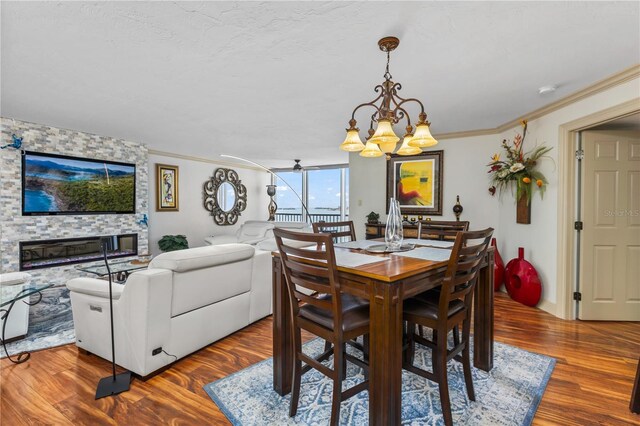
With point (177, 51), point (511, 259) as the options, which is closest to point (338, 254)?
point (177, 51)

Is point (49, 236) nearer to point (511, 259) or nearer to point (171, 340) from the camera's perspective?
point (171, 340)

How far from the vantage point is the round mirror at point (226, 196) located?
7.50 meters

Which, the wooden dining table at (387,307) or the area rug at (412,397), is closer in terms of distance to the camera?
the wooden dining table at (387,307)

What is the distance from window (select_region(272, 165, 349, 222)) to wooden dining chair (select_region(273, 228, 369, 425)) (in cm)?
648

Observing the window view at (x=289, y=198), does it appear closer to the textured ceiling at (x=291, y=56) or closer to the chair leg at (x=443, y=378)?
the textured ceiling at (x=291, y=56)

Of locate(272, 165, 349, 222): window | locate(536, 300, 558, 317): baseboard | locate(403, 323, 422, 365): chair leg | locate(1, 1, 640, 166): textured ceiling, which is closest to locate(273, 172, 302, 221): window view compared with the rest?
locate(272, 165, 349, 222): window

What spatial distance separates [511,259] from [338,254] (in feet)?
11.0

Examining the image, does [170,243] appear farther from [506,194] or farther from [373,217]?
[506,194]

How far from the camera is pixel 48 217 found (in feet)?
13.7

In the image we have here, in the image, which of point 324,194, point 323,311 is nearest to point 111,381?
point 323,311

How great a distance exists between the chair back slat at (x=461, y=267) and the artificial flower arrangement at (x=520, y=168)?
7.86 ft

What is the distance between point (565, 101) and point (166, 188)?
659 centimetres

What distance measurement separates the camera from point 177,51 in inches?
85.4

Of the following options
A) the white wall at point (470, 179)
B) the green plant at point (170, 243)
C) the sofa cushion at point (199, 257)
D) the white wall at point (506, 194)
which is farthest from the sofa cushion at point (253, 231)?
the sofa cushion at point (199, 257)
